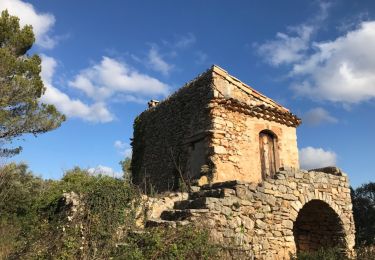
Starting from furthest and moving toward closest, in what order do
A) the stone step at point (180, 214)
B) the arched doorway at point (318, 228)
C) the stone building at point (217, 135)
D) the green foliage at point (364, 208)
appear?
the green foliage at point (364, 208), the stone building at point (217, 135), the arched doorway at point (318, 228), the stone step at point (180, 214)

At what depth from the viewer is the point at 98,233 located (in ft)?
24.0

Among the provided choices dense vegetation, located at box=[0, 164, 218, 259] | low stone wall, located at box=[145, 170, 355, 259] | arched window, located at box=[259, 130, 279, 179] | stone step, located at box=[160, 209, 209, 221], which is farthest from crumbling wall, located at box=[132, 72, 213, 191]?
dense vegetation, located at box=[0, 164, 218, 259]

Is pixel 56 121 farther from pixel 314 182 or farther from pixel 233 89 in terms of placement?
pixel 314 182

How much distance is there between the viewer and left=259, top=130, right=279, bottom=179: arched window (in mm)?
12625

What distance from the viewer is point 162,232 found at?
22.6ft

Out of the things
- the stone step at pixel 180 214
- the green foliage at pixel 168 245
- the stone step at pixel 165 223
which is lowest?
the green foliage at pixel 168 245

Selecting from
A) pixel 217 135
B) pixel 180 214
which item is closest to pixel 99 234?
pixel 180 214

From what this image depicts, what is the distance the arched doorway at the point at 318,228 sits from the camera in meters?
11.1

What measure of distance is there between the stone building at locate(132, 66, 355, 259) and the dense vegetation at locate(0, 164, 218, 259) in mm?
557

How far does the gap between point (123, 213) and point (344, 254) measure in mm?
6370

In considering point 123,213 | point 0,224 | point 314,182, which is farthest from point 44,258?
point 314,182

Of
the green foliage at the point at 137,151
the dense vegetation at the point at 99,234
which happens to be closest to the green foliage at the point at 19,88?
the green foliage at the point at 137,151

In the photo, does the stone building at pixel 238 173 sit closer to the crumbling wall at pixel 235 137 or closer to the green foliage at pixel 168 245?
the crumbling wall at pixel 235 137

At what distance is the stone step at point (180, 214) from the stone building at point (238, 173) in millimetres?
21
